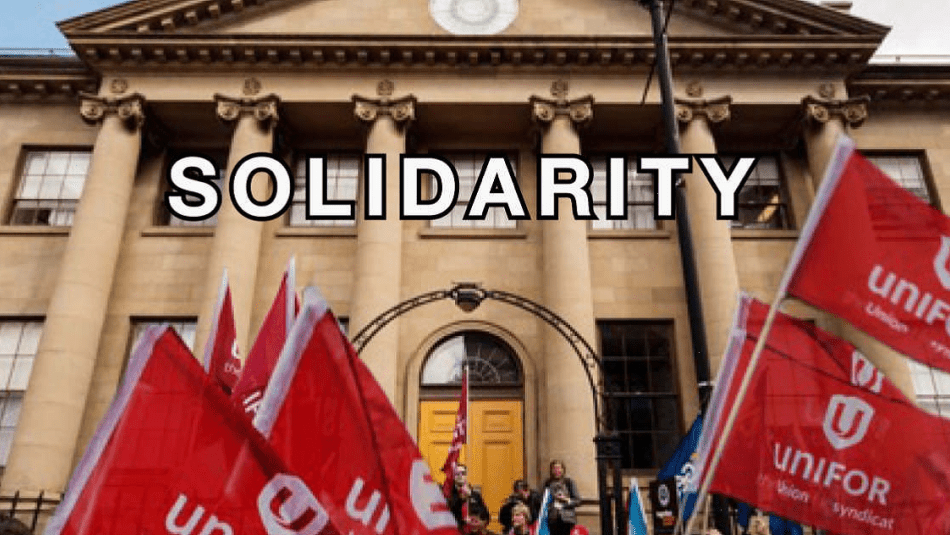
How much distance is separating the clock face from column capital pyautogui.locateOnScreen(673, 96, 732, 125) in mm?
4832

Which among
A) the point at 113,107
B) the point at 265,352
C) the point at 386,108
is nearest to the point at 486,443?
the point at 386,108

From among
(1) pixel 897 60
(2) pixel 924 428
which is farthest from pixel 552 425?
(1) pixel 897 60

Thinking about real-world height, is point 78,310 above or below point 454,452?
above

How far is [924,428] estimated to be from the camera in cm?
432

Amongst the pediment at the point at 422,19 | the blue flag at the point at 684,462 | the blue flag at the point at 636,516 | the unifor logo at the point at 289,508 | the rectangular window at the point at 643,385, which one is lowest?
the unifor logo at the point at 289,508

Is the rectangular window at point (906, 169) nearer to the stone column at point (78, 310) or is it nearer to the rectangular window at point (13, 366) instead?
the stone column at point (78, 310)

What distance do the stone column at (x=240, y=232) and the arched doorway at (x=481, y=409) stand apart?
417cm

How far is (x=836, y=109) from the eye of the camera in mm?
18641

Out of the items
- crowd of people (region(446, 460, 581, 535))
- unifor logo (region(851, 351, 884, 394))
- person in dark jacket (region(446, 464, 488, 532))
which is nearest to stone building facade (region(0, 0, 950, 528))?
crowd of people (region(446, 460, 581, 535))

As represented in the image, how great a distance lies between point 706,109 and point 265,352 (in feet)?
48.2

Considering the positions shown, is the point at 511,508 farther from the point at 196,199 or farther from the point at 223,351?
the point at 196,199

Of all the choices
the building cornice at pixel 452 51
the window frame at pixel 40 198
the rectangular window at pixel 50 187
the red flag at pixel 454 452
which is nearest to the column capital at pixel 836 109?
the building cornice at pixel 452 51

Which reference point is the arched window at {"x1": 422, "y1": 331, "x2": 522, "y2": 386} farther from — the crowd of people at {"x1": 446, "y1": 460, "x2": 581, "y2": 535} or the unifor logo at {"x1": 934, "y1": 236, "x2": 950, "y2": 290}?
the unifor logo at {"x1": 934, "y1": 236, "x2": 950, "y2": 290}

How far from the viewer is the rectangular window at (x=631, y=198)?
19328 mm
